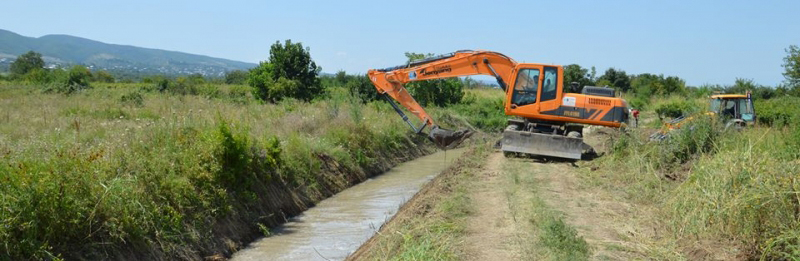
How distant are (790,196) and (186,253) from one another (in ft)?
24.5

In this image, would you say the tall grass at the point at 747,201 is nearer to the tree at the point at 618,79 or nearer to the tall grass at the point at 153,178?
the tall grass at the point at 153,178

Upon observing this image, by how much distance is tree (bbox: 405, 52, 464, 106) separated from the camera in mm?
35375

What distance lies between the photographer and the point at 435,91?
36438 millimetres

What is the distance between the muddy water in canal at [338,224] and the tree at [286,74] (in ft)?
51.6

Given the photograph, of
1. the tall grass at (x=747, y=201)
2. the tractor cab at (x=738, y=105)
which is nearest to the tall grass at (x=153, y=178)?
the tall grass at (x=747, y=201)

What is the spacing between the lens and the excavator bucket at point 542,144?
57.1 feet

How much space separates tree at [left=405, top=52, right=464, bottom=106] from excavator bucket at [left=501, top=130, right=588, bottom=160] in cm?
1659

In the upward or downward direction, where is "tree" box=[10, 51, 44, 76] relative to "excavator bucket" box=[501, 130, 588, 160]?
upward

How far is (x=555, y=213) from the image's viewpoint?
1052 cm

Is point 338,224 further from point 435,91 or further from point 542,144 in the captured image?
point 435,91

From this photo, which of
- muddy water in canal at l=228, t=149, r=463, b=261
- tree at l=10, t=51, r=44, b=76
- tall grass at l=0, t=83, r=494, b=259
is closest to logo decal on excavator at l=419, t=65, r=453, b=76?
tall grass at l=0, t=83, r=494, b=259

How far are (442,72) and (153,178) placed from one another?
11330 mm

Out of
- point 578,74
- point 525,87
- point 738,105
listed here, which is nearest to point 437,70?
point 525,87

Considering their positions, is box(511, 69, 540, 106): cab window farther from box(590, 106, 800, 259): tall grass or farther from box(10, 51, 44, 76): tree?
box(10, 51, 44, 76): tree
